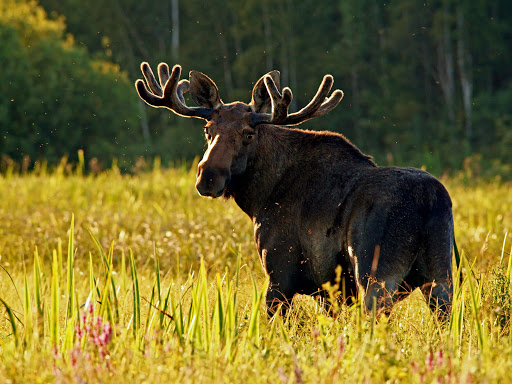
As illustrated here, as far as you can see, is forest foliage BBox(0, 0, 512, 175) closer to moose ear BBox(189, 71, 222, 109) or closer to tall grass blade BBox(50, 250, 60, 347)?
moose ear BBox(189, 71, 222, 109)

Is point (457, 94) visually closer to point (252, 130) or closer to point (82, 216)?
point (82, 216)

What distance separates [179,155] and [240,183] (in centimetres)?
3159

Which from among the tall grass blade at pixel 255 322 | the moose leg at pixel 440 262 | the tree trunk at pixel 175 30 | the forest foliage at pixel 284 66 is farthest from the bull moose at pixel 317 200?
the tree trunk at pixel 175 30

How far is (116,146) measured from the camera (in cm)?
A: 3209

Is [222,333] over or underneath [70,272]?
underneath

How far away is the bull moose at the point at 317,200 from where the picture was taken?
4051mm

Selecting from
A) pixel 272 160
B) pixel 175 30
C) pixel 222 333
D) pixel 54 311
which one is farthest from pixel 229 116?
pixel 175 30

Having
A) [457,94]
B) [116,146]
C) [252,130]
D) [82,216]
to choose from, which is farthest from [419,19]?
[252,130]

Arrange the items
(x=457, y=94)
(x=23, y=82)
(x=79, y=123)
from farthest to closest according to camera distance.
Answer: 1. (x=457, y=94)
2. (x=79, y=123)
3. (x=23, y=82)

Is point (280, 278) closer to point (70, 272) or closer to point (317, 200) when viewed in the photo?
point (317, 200)

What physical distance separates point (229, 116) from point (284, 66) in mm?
30839

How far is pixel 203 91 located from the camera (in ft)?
17.7

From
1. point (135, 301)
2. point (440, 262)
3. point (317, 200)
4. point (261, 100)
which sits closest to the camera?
point (135, 301)

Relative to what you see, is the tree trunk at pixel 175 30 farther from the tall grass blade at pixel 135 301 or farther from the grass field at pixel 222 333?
the tall grass blade at pixel 135 301
